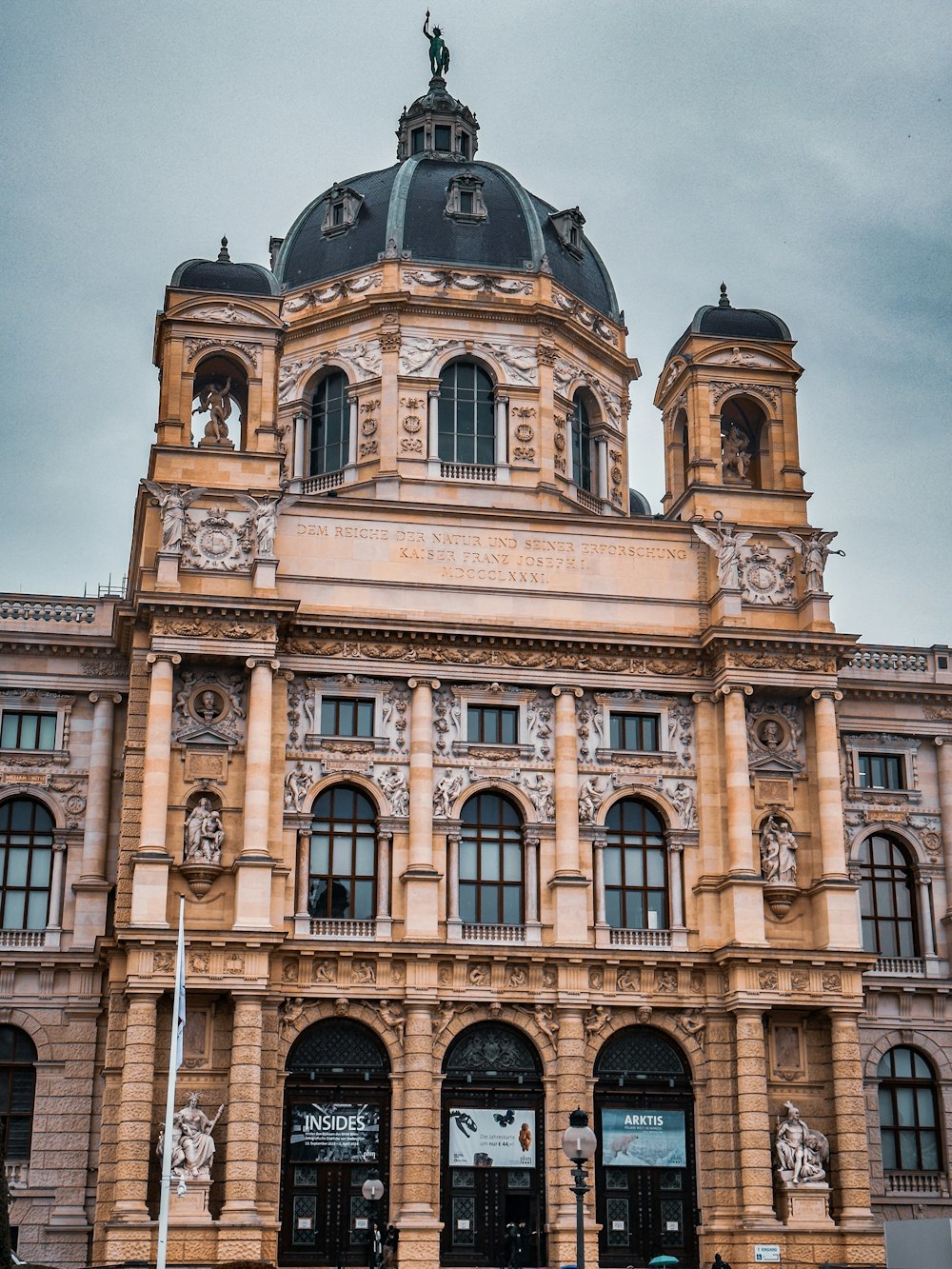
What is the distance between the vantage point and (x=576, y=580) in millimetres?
46688

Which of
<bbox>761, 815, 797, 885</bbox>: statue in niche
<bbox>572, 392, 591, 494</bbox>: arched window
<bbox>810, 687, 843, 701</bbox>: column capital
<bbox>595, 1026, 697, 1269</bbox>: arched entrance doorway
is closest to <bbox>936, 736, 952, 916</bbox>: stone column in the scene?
<bbox>810, 687, 843, 701</bbox>: column capital

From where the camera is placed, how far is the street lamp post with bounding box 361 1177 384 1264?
1516 inches

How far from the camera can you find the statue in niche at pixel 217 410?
47438 mm

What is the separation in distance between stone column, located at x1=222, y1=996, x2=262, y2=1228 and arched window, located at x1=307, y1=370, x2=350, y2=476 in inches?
728

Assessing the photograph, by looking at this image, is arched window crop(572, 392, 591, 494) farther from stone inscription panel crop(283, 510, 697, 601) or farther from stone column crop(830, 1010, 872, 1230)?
stone column crop(830, 1010, 872, 1230)

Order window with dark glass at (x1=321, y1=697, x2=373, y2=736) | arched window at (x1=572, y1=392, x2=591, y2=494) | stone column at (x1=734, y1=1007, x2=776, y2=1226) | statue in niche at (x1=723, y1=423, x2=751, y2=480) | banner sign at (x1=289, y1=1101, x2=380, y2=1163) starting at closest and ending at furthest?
banner sign at (x1=289, y1=1101, x2=380, y2=1163)
stone column at (x1=734, y1=1007, x2=776, y2=1226)
window with dark glass at (x1=321, y1=697, x2=373, y2=736)
statue in niche at (x1=723, y1=423, x2=751, y2=480)
arched window at (x1=572, y1=392, x2=591, y2=494)

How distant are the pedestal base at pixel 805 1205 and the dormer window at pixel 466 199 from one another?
97.0 feet

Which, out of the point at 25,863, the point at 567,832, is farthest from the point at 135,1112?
the point at 567,832

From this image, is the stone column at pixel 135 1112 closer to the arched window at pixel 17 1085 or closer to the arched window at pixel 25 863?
the arched window at pixel 17 1085

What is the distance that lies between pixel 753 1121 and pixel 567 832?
8084 mm

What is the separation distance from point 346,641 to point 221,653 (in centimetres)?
340

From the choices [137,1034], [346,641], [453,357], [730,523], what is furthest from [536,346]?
[137,1034]

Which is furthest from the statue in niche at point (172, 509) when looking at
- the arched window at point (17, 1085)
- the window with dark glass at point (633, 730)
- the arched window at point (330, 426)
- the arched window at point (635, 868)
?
the arched window at point (635, 868)

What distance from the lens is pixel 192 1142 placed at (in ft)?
130
